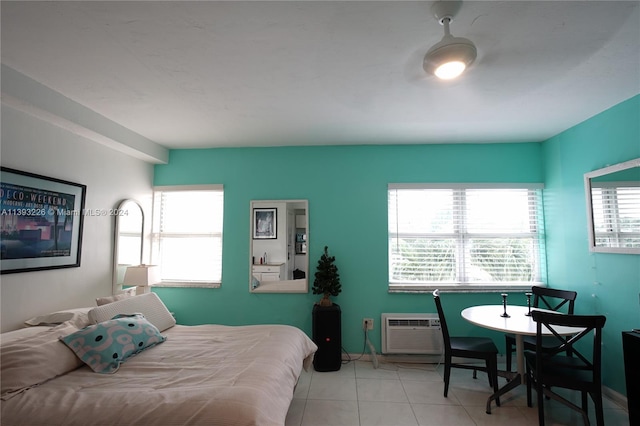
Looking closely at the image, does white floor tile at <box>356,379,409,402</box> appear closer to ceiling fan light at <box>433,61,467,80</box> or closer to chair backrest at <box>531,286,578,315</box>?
chair backrest at <box>531,286,578,315</box>

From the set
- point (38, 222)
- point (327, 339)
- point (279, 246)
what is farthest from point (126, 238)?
point (327, 339)

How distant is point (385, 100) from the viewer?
252 centimetres

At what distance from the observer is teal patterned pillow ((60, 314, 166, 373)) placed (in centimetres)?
196

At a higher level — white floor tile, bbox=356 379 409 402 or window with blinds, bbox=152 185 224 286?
window with blinds, bbox=152 185 224 286

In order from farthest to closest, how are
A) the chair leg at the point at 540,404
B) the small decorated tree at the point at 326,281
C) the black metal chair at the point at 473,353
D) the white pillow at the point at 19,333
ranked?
the small decorated tree at the point at 326,281, the black metal chair at the point at 473,353, the chair leg at the point at 540,404, the white pillow at the point at 19,333

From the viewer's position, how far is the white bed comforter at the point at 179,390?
4.81 feet

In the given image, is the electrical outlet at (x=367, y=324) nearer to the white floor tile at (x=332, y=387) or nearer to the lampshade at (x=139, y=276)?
the white floor tile at (x=332, y=387)

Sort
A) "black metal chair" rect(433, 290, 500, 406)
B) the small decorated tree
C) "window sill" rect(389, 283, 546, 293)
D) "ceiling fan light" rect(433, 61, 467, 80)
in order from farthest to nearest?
"window sill" rect(389, 283, 546, 293) → the small decorated tree → "black metal chair" rect(433, 290, 500, 406) → "ceiling fan light" rect(433, 61, 467, 80)

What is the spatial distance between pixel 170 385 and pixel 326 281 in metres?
1.91

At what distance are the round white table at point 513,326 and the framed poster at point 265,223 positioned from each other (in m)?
2.27

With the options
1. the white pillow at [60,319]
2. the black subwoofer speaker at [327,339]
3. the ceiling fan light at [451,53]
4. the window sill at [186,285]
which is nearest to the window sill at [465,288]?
the black subwoofer speaker at [327,339]

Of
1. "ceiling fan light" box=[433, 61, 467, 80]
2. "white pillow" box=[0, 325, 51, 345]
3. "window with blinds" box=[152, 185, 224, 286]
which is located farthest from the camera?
"window with blinds" box=[152, 185, 224, 286]

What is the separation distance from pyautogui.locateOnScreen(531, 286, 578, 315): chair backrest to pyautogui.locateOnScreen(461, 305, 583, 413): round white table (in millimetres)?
392

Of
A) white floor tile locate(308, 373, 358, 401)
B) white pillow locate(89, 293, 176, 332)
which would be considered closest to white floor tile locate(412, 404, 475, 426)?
white floor tile locate(308, 373, 358, 401)
